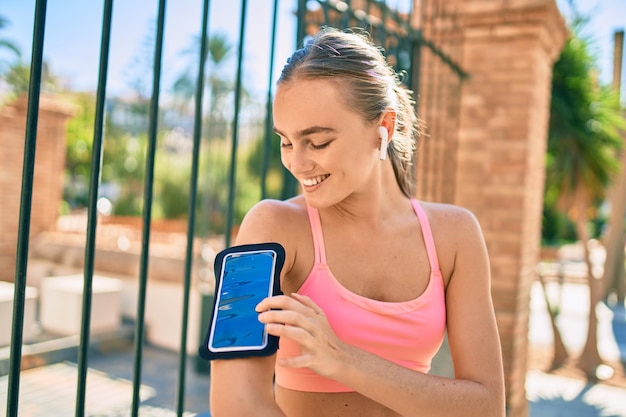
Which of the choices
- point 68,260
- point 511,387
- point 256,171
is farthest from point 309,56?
point 256,171

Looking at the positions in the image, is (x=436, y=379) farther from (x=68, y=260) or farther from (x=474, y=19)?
(x=68, y=260)

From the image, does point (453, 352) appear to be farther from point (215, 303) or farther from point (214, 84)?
point (214, 84)

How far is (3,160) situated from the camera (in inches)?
460

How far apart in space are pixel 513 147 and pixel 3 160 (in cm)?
1079

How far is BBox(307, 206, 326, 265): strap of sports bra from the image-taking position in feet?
4.58

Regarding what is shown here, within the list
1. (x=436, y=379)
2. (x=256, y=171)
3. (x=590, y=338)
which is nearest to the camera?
(x=436, y=379)

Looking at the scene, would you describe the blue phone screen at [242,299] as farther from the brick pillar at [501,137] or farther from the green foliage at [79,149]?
the green foliage at [79,149]

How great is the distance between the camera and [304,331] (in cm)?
105

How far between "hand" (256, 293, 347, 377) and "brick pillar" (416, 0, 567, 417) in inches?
135

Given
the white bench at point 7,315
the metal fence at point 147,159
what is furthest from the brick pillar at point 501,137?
the white bench at point 7,315

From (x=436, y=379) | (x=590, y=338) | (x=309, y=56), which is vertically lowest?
(x=590, y=338)

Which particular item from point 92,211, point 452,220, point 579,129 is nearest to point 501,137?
point 452,220

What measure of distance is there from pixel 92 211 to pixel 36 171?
486 inches

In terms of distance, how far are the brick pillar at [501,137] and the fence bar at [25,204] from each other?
3465 mm
